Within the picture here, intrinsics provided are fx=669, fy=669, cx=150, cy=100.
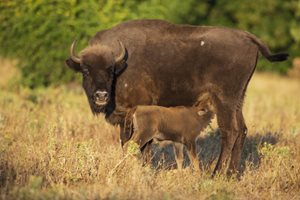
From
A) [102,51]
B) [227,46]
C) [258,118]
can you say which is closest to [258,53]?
[227,46]

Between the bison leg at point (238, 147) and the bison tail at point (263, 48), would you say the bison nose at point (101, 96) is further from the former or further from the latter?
the bison tail at point (263, 48)

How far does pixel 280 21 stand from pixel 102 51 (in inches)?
776

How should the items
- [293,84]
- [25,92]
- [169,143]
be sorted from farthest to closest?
[293,84], [25,92], [169,143]

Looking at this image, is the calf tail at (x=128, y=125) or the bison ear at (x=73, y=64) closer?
the calf tail at (x=128, y=125)

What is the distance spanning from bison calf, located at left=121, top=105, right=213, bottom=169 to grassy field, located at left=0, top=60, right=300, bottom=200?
39cm

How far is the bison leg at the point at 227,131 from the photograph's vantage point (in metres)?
10.0

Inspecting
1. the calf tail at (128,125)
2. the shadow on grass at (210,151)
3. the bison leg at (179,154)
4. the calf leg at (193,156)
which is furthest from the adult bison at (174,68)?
the shadow on grass at (210,151)

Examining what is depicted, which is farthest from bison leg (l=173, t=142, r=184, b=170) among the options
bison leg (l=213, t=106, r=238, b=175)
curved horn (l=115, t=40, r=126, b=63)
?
curved horn (l=115, t=40, r=126, b=63)

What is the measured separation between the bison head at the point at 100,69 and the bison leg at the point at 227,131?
5.41 feet

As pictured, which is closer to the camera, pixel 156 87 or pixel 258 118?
pixel 156 87

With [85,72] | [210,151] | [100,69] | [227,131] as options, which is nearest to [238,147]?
[227,131]

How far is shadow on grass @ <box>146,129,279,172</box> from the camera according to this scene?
1065 centimetres

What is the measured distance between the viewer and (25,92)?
17812 mm

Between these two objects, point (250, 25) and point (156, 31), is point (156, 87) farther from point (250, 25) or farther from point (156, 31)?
point (250, 25)
